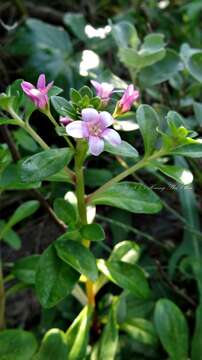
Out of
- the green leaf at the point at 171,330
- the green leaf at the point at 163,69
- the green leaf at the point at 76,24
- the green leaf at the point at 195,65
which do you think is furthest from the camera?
the green leaf at the point at 76,24

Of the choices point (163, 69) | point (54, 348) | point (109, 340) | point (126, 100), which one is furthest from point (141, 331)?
point (163, 69)

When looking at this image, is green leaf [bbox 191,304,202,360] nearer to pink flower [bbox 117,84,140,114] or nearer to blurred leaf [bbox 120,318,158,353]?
blurred leaf [bbox 120,318,158,353]

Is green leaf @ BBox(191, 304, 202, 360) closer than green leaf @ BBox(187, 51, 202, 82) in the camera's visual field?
Yes

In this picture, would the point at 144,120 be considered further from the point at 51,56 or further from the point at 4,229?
the point at 51,56

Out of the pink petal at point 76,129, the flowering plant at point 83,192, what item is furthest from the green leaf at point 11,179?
the pink petal at point 76,129

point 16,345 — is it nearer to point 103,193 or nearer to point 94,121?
point 103,193

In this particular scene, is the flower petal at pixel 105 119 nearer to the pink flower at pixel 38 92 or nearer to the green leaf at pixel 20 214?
the pink flower at pixel 38 92

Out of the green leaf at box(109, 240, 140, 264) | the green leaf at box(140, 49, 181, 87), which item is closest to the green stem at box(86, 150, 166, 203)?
the green leaf at box(109, 240, 140, 264)

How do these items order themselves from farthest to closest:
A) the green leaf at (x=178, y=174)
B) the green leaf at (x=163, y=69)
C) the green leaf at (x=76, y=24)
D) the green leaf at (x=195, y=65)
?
the green leaf at (x=76, y=24) < the green leaf at (x=163, y=69) < the green leaf at (x=195, y=65) < the green leaf at (x=178, y=174)
